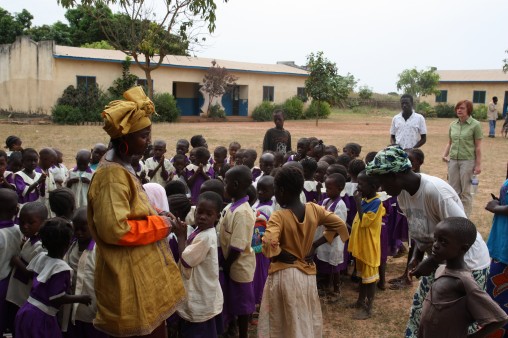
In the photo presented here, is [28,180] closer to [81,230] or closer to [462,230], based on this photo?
[81,230]

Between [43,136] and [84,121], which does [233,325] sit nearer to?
[43,136]

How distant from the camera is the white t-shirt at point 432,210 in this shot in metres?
2.68

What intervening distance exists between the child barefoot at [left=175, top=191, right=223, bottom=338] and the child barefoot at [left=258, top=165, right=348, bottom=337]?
36 centimetres

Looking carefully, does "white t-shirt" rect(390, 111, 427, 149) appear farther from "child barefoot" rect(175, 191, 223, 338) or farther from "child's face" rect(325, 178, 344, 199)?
"child barefoot" rect(175, 191, 223, 338)

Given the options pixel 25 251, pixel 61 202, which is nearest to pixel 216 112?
pixel 61 202

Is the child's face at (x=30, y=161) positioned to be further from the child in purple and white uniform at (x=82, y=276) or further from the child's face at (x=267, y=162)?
the child's face at (x=267, y=162)

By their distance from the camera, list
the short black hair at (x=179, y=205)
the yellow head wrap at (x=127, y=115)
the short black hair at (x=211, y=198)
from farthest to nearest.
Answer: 1. the short black hair at (x=179, y=205)
2. the short black hair at (x=211, y=198)
3. the yellow head wrap at (x=127, y=115)

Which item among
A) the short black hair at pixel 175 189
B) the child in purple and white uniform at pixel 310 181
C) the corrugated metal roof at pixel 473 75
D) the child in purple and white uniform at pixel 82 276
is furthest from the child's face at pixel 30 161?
the corrugated metal roof at pixel 473 75

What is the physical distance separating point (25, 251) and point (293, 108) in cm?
2977

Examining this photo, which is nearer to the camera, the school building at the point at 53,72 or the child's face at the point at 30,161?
the child's face at the point at 30,161

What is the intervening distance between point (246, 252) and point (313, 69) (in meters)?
23.7

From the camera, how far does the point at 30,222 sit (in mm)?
3094

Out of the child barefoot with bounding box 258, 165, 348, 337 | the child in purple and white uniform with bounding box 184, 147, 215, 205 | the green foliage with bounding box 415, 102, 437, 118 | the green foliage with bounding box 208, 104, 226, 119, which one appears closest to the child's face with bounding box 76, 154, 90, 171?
the child in purple and white uniform with bounding box 184, 147, 215, 205

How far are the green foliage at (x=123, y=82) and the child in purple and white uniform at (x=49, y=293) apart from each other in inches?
934
